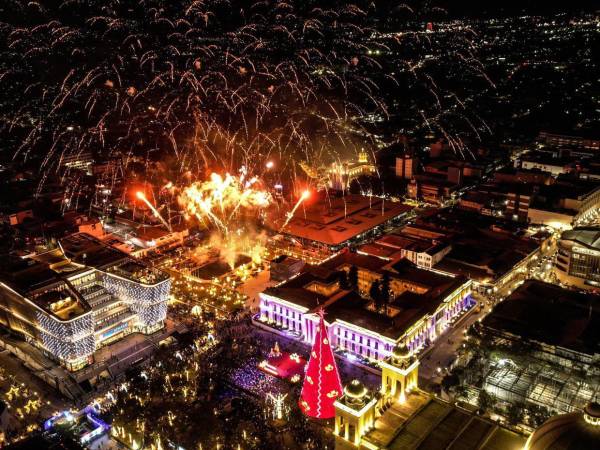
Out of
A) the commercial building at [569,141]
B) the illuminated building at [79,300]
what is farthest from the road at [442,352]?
the commercial building at [569,141]

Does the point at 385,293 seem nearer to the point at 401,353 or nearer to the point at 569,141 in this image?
the point at 401,353

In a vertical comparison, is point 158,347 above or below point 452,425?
below

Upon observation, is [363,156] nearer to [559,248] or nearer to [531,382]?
[559,248]

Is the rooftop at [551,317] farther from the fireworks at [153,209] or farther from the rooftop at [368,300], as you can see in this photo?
the fireworks at [153,209]

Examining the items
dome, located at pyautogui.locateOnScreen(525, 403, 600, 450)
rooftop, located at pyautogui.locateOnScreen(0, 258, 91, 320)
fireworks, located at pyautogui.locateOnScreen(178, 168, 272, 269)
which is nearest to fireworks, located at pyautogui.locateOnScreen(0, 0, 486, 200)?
fireworks, located at pyautogui.locateOnScreen(178, 168, 272, 269)

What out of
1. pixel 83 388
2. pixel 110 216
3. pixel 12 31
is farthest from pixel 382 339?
pixel 12 31

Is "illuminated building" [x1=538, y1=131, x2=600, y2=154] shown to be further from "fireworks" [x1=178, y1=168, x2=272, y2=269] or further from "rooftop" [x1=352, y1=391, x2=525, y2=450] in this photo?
"rooftop" [x1=352, y1=391, x2=525, y2=450]
